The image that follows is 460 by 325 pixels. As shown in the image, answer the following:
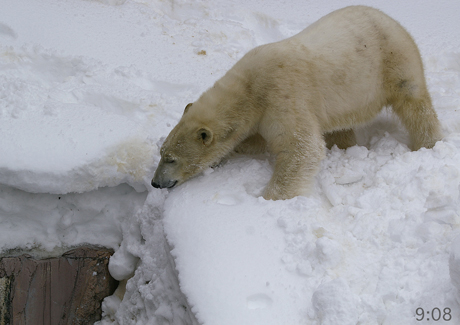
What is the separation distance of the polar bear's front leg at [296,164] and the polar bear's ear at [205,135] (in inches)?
22.8

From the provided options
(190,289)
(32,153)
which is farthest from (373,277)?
(32,153)

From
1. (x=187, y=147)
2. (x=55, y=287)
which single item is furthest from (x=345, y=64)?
(x=55, y=287)

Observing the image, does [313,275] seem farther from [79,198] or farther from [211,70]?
[211,70]

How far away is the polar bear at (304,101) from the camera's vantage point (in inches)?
130

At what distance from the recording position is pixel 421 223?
2766 mm

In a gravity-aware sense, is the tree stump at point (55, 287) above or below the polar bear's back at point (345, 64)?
below

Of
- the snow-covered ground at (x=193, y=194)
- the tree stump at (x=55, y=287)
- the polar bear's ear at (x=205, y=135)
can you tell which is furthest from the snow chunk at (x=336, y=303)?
the tree stump at (x=55, y=287)

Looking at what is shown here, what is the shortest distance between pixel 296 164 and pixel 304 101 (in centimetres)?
53

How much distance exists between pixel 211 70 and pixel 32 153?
2495mm

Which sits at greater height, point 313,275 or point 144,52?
point 313,275

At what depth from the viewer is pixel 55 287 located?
3.80m

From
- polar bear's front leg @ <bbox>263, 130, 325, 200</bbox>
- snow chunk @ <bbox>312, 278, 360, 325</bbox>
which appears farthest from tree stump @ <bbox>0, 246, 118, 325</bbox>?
snow chunk @ <bbox>312, 278, 360, 325</bbox>

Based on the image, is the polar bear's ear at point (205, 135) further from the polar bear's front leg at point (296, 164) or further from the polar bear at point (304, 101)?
the polar bear's front leg at point (296, 164)

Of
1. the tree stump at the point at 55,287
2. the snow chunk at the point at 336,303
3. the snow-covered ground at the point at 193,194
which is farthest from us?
the tree stump at the point at 55,287
